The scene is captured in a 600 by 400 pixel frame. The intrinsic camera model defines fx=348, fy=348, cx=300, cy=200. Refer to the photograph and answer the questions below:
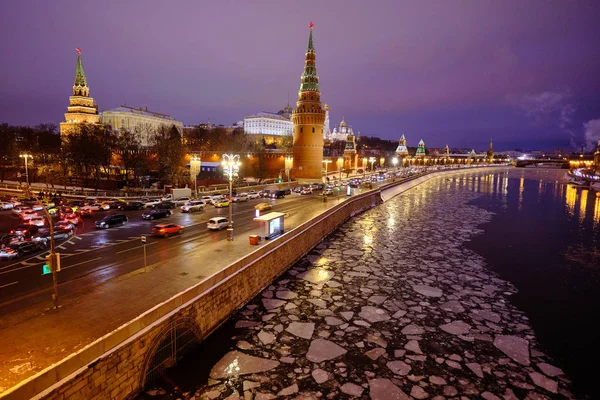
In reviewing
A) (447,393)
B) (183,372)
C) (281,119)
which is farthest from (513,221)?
(281,119)

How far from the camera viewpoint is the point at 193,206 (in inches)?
1259

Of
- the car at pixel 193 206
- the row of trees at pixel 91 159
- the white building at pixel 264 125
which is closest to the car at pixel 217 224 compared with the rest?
the car at pixel 193 206

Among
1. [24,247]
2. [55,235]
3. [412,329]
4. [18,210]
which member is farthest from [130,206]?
[412,329]

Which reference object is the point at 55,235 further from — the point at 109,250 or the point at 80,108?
the point at 80,108

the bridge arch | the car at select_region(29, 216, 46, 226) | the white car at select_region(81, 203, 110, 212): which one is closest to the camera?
the bridge arch

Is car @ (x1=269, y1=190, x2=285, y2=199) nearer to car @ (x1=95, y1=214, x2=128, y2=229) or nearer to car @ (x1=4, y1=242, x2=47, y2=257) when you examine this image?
car @ (x1=95, y1=214, x2=128, y2=229)

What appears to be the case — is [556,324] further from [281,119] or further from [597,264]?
[281,119]

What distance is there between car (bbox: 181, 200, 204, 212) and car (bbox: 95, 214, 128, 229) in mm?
6385

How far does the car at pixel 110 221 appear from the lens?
24.3 meters

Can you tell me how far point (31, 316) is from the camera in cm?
1067

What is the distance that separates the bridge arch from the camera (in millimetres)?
10361

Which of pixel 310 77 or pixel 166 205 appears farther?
pixel 310 77

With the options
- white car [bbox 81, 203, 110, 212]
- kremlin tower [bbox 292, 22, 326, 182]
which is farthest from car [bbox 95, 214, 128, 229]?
kremlin tower [bbox 292, 22, 326, 182]

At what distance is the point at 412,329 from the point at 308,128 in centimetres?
5209
